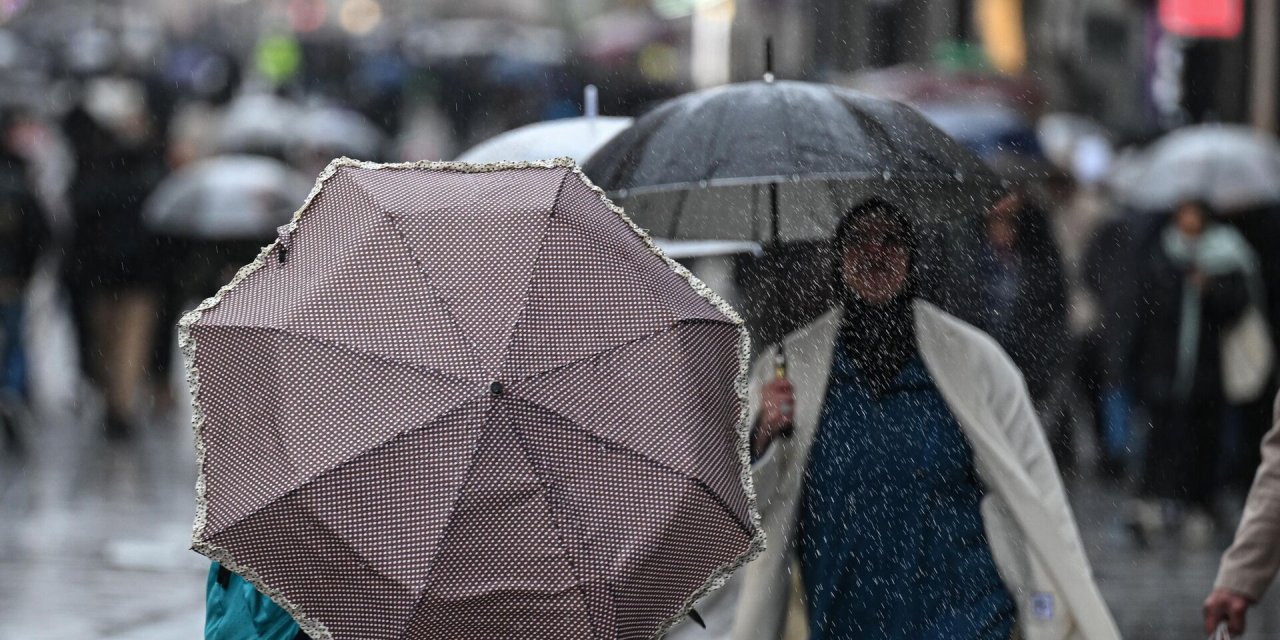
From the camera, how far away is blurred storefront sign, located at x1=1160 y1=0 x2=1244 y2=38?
21359 millimetres

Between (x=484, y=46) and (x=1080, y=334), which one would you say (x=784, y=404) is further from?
(x=484, y=46)

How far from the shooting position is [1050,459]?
18.9ft

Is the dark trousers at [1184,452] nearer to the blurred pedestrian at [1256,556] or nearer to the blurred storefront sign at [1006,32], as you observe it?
the blurred pedestrian at [1256,556]

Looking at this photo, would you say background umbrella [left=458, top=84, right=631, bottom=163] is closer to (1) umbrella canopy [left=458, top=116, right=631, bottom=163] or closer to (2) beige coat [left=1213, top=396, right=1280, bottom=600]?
(1) umbrella canopy [left=458, top=116, right=631, bottom=163]

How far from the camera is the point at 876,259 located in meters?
5.72

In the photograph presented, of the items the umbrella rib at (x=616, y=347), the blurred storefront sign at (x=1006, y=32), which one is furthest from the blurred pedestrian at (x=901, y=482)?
the blurred storefront sign at (x=1006, y=32)

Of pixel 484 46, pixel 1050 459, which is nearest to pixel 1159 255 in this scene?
pixel 1050 459

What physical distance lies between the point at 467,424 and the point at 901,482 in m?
1.86

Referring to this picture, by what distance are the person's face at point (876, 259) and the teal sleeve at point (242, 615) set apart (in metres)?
1.93

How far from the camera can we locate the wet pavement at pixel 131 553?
894 centimetres

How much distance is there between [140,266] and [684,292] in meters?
11.1

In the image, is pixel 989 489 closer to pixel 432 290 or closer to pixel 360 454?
pixel 432 290

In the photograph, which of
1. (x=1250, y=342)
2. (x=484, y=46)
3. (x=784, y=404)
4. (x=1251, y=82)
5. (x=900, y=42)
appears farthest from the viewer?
(x=484, y=46)

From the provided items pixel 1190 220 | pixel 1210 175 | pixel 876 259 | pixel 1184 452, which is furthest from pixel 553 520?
pixel 1210 175
